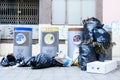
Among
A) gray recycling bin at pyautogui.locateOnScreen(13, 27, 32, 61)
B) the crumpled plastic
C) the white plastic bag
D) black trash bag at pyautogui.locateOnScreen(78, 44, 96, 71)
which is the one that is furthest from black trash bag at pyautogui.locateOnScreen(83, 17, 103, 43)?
gray recycling bin at pyautogui.locateOnScreen(13, 27, 32, 61)

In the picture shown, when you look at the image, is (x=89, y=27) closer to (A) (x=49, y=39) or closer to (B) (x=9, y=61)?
(A) (x=49, y=39)

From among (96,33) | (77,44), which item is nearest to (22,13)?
(77,44)

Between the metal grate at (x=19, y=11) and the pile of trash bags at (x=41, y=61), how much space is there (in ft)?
19.4

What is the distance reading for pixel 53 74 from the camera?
9.09 metres

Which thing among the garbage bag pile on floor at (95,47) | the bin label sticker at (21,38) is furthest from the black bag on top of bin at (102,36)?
the bin label sticker at (21,38)

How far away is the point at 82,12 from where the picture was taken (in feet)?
55.2

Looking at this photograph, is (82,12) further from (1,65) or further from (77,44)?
(1,65)

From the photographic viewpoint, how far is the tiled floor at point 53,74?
331 inches

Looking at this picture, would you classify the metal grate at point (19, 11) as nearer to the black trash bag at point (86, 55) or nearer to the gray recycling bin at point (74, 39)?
the gray recycling bin at point (74, 39)

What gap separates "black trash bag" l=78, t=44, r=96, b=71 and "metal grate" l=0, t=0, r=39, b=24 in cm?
740

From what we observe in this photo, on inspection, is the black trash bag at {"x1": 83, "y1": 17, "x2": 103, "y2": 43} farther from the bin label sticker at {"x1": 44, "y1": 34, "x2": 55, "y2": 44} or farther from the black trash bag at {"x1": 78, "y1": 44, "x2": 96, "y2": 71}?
the bin label sticker at {"x1": 44, "y1": 34, "x2": 55, "y2": 44}

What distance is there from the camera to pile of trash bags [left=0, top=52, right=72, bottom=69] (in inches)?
399

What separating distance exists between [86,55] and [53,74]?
1352mm

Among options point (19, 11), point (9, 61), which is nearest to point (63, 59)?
point (9, 61)
